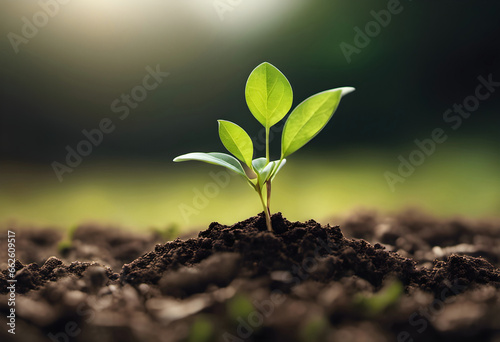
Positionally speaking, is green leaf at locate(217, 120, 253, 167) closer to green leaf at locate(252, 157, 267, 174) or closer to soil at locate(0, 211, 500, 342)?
green leaf at locate(252, 157, 267, 174)

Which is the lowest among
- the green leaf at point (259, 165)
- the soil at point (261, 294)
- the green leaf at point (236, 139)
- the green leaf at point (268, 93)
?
the soil at point (261, 294)

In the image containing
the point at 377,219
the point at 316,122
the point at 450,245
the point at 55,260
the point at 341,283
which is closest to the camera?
the point at 341,283

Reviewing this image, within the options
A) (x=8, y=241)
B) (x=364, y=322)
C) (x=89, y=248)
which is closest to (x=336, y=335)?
(x=364, y=322)

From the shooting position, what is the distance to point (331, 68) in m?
1.91

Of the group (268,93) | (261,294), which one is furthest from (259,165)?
(261,294)

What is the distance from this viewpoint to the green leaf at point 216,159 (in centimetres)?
91

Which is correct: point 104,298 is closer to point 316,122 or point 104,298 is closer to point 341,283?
point 341,283

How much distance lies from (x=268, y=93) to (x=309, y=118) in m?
0.12

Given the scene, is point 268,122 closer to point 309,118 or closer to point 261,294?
point 309,118

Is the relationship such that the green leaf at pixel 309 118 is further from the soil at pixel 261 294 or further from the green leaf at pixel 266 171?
the soil at pixel 261 294

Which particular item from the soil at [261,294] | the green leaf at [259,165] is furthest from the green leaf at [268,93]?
the soil at [261,294]

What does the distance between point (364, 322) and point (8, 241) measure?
127 cm

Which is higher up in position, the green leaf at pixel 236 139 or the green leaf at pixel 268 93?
the green leaf at pixel 268 93

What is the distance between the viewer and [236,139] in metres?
0.98
